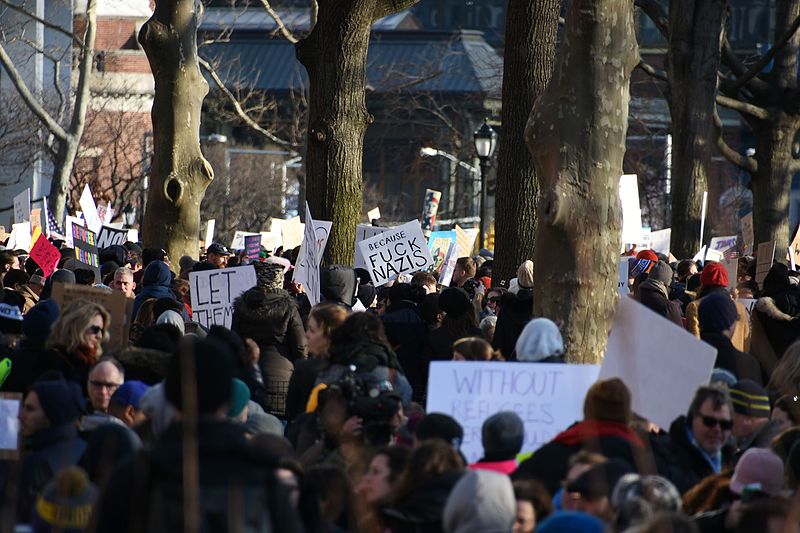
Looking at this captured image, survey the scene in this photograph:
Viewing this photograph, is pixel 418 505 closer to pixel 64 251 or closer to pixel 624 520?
pixel 624 520

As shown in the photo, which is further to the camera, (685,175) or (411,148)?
(411,148)

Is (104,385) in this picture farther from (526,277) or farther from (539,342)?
(526,277)

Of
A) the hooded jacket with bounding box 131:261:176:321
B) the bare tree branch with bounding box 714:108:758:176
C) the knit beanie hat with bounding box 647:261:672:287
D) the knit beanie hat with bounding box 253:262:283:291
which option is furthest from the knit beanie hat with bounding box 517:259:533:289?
the bare tree branch with bounding box 714:108:758:176

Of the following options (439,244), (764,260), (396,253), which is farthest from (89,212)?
(764,260)

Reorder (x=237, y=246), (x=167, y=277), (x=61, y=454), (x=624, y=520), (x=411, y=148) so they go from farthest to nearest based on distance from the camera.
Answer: (x=411, y=148) < (x=237, y=246) < (x=167, y=277) < (x=61, y=454) < (x=624, y=520)

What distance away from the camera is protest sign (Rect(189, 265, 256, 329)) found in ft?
36.8

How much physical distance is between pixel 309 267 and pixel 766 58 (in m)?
13.5

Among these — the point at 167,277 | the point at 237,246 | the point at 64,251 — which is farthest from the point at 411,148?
the point at 167,277

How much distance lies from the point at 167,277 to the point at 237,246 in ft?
46.1

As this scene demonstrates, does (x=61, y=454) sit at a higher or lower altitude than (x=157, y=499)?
lower

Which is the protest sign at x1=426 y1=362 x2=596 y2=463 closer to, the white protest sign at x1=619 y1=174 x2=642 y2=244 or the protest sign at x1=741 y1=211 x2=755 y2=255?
the white protest sign at x1=619 y1=174 x2=642 y2=244

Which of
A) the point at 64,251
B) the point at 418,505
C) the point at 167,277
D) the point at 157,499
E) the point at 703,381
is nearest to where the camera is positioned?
the point at 157,499

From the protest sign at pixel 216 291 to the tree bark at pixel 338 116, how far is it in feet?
11.8

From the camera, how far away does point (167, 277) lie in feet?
38.2
